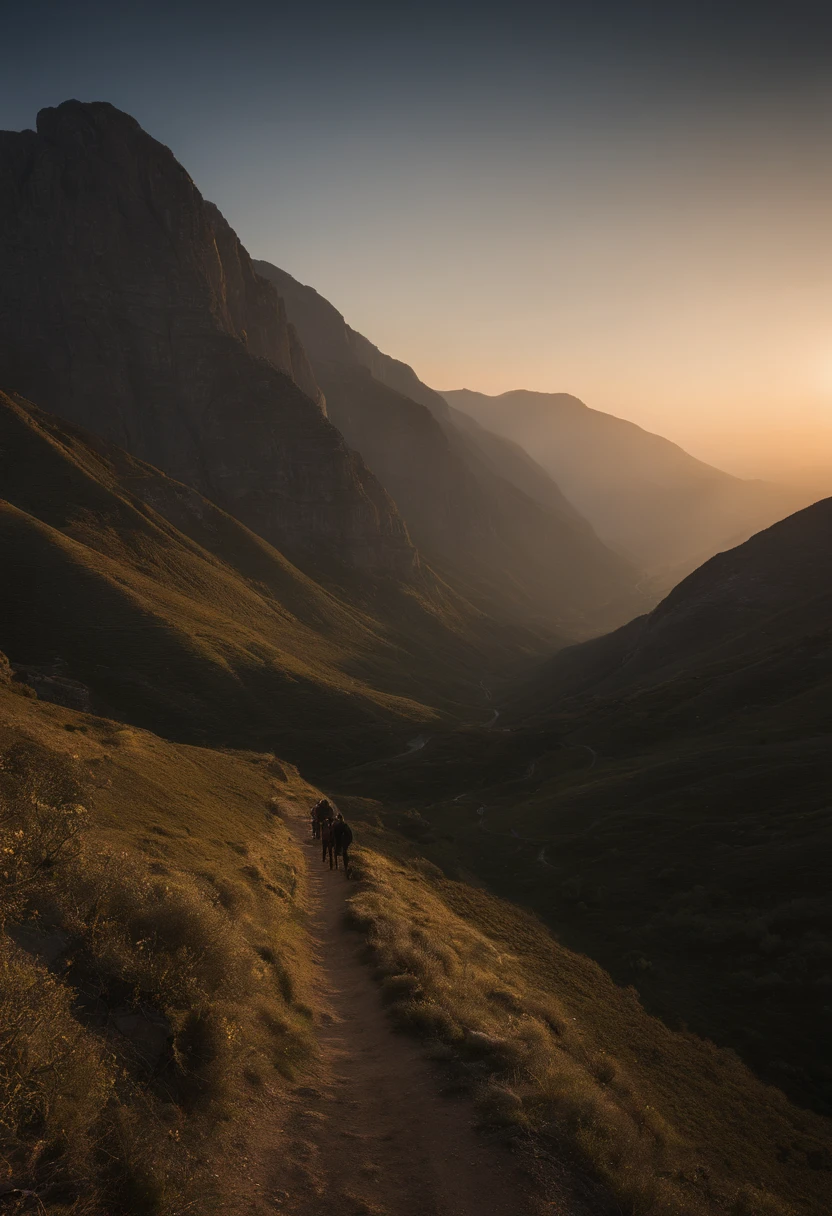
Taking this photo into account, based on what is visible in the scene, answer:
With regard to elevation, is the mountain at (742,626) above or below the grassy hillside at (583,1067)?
above

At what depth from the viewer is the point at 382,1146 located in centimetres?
1002

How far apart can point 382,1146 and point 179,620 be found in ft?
275

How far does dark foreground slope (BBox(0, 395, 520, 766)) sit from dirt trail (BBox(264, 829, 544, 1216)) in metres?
49.8

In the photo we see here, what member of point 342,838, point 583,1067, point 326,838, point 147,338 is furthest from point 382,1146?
point 147,338


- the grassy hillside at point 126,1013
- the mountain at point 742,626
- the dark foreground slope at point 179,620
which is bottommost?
the dark foreground slope at point 179,620

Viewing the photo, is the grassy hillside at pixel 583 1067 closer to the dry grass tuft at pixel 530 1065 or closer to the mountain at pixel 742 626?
the dry grass tuft at pixel 530 1065

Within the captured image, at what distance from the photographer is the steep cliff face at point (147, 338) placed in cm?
15488

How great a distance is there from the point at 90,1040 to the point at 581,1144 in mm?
7908

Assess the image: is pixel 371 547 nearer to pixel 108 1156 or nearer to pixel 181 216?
pixel 181 216

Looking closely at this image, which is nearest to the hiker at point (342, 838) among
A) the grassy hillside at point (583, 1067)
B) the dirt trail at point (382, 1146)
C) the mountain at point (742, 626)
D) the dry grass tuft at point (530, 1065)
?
the grassy hillside at point (583, 1067)

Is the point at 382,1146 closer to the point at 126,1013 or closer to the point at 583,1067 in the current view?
the point at 126,1013

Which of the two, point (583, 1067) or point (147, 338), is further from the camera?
point (147, 338)

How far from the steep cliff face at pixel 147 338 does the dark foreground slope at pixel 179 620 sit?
100ft

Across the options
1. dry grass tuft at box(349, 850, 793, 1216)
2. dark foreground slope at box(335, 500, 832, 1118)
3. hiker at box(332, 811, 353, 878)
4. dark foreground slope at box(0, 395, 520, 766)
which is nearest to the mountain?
dark foreground slope at box(335, 500, 832, 1118)
